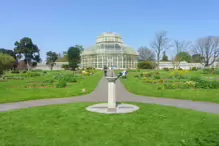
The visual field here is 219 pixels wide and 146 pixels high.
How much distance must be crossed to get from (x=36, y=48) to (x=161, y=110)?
7163 cm

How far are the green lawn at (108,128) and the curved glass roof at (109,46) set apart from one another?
214 ft

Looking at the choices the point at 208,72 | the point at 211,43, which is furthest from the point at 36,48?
the point at 211,43

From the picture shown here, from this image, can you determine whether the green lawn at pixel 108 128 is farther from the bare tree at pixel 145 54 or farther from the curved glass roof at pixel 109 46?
the bare tree at pixel 145 54

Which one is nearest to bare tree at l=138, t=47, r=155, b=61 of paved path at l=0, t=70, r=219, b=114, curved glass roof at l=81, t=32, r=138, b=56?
curved glass roof at l=81, t=32, r=138, b=56

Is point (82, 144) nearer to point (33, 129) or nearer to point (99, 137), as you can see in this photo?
point (99, 137)

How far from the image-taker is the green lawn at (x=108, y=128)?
5.28 meters

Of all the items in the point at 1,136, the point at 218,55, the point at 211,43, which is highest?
the point at 211,43

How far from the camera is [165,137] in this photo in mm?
5629

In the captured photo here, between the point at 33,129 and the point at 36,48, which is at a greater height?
the point at 36,48

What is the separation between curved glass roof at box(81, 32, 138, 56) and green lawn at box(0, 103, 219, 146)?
6520 cm

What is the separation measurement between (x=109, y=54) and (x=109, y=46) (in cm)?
373

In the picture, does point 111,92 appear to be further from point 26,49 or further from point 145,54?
point 145,54

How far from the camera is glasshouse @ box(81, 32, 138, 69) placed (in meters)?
72.6

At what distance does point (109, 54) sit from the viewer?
239 ft
